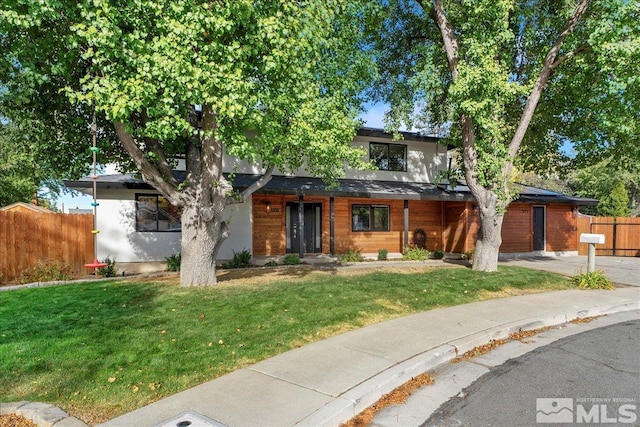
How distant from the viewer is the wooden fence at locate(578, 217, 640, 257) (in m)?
18.6

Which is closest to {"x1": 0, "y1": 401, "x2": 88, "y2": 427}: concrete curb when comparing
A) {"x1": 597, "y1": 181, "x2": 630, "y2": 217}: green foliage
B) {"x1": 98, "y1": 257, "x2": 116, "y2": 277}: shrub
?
{"x1": 98, "y1": 257, "x2": 116, "y2": 277}: shrub

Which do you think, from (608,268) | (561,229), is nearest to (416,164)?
(561,229)

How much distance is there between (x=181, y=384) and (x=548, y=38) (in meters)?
13.7

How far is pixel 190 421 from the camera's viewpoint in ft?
11.0

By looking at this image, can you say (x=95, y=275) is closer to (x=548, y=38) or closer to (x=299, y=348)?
(x=299, y=348)

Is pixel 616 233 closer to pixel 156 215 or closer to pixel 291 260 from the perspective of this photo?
pixel 291 260

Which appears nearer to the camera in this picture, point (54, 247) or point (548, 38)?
point (54, 247)

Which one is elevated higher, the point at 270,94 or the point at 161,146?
the point at 270,94

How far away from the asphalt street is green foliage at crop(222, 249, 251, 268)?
31.5ft

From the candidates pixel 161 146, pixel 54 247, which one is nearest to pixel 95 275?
pixel 54 247

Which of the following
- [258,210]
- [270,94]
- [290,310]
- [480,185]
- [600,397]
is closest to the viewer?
[600,397]

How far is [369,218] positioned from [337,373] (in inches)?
513

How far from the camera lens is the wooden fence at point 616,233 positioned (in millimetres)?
18609

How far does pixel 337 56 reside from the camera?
9906 mm
